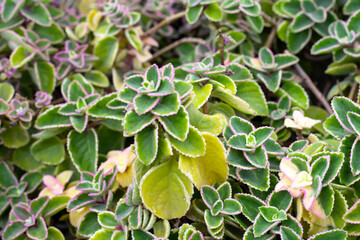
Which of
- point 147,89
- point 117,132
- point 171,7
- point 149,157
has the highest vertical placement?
point 147,89

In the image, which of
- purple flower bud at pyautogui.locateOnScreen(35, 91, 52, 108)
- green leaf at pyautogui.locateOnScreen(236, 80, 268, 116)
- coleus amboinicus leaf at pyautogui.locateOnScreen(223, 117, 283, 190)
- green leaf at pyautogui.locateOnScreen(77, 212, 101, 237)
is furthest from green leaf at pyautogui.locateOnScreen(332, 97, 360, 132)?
purple flower bud at pyautogui.locateOnScreen(35, 91, 52, 108)

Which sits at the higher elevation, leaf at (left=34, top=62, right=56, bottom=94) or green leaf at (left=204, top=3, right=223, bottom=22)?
green leaf at (left=204, top=3, right=223, bottom=22)

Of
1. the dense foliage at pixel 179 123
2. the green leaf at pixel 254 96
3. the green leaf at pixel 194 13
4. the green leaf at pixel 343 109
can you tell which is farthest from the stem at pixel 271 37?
the green leaf at pixel 343 109

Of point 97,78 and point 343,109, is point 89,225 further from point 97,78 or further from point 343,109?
point 343,109

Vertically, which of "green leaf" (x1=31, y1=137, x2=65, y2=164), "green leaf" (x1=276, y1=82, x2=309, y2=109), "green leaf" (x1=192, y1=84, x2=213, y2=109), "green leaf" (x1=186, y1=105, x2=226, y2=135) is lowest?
"green leaf" (x1=31, y1=137, x2=65, y2=164)

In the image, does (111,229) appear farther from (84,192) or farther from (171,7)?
(171,7)

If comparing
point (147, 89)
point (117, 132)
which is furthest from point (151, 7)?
point (147, 89)

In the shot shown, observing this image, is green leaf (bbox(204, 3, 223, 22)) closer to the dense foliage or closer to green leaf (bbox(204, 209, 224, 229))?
the dense foliage
